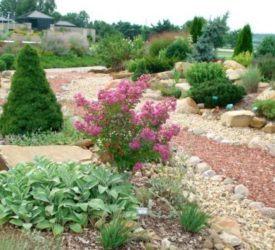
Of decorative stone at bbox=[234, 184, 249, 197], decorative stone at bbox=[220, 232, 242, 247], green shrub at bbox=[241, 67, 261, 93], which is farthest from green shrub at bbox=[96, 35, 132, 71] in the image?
decorative stone at bbox=[220, 232, 242, 247]

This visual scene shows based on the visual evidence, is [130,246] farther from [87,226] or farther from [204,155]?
[204,155]

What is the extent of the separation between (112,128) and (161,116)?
1.31 feet

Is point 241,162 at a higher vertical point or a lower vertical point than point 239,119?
lower

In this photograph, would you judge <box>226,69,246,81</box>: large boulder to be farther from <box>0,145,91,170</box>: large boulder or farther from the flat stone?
<box>0,145,91,170</box>: large boulder

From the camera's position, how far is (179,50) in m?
16.6

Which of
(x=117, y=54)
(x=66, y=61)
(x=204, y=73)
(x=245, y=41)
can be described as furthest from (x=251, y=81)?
(x=66, y=61)

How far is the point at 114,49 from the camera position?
1822cm

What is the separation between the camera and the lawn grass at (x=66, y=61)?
21969 millimetres

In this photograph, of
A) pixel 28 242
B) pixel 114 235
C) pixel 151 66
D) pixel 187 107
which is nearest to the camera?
pixel 28 242

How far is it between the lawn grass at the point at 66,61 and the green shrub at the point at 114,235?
59.1ft

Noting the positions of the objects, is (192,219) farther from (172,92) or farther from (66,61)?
(66,61)

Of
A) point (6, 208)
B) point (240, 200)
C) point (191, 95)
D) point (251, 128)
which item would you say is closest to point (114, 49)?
point (191, 95)

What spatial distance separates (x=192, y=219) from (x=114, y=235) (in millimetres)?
711

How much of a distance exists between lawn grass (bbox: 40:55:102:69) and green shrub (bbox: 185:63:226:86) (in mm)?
10981
